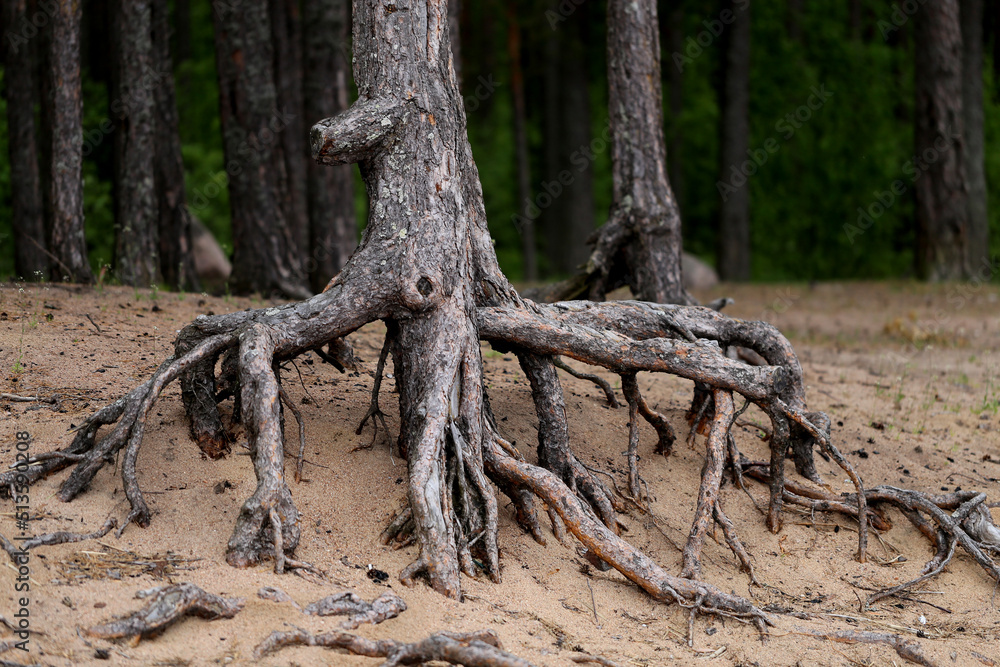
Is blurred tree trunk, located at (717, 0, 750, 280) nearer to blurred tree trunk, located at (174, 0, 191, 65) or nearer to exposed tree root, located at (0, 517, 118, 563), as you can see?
blurred tree trunk, located at (174, 0, 191, 65)

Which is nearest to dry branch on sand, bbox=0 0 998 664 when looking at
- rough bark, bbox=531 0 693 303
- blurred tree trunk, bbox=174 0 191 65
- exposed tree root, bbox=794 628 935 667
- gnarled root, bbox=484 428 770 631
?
gnarled root, bbox=484 428 770 631

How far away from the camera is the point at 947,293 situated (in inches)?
523

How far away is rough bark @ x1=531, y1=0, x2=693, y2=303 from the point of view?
24.4ft

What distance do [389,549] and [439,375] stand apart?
0.84 meters

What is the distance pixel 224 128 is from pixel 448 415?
6.51 metres

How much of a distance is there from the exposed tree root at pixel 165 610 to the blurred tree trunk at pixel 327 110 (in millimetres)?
7298

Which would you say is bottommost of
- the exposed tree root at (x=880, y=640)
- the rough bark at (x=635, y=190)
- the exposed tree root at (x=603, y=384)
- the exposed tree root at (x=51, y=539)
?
the exposed tree root at (x=880, y=640)

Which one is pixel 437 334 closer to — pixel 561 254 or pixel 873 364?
pixel 873 364

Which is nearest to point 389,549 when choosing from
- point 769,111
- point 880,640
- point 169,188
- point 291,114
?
point 880,640

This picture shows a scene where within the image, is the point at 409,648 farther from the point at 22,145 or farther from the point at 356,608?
the point at 22,145

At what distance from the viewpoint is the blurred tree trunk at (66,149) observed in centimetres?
754
